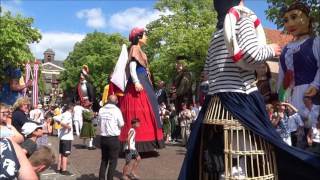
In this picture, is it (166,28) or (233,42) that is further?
(166,28)

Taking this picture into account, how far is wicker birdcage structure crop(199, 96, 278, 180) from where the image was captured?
360 cm

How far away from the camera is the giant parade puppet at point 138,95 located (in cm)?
918

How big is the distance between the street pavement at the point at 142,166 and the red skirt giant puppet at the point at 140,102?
388mm

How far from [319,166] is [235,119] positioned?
2.37 ft

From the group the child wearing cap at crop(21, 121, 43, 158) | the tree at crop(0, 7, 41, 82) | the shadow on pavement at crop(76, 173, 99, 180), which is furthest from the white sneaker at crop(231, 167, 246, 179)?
the tree at crop(0, 7, 41, 82)

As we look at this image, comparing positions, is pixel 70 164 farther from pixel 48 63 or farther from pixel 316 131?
pixel 48 63

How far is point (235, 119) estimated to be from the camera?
363 centimetres

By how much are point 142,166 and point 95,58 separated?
46923 millimetres

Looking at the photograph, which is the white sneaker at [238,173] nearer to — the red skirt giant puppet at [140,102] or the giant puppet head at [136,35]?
the red skirt giant puppet at [140,102]

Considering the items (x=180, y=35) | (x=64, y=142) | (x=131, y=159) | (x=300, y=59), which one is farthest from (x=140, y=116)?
(x=180, y=35)

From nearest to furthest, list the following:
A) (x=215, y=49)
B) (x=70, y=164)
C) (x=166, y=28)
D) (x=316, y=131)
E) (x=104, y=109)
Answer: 1. (x=215, y=49)
2. (x=316, y=131)
3. (x=104, y=109)
4. (x=70, y=164)
5. (x=166, y=28)

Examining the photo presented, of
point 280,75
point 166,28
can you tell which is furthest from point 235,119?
point 166,28

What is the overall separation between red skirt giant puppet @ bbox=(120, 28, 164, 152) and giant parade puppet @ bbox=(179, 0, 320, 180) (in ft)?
17.4

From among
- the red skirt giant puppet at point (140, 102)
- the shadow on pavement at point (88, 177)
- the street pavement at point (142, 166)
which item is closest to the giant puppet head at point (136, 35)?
the red skirt giant puppet at point (140, 102)
